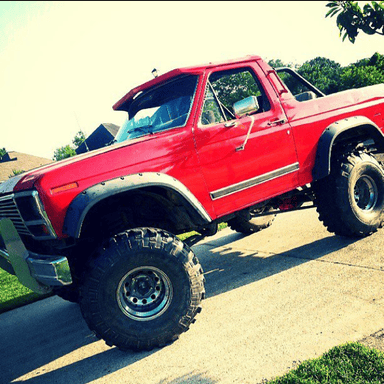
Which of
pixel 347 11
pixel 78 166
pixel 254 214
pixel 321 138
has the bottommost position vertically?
pixel 254 214

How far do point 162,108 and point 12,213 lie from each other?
71.5 inches

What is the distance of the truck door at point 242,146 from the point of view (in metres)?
3.34

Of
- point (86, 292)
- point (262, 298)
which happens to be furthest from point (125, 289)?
point (262, 298)

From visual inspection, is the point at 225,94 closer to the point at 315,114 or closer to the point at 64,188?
the point at 315,114

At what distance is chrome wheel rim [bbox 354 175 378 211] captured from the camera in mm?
4465

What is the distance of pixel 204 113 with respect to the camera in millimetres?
3438

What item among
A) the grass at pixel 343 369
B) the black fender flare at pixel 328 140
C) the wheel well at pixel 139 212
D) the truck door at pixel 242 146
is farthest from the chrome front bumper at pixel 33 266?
the black fender flare at pixel 328 140

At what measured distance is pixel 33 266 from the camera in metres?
2.77

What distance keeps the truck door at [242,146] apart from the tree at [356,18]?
13718 mm

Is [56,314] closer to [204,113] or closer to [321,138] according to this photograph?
[204,113]

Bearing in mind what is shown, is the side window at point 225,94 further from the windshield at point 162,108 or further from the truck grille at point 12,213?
the truck grille at point 12,213

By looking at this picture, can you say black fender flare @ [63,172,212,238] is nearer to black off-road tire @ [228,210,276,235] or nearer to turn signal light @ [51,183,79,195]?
turn signal light @ [51,183,79,195]

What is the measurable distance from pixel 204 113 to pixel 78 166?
140 centimetres

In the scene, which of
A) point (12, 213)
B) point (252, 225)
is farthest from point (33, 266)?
point (252, 225)
